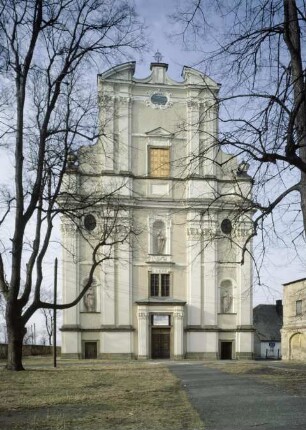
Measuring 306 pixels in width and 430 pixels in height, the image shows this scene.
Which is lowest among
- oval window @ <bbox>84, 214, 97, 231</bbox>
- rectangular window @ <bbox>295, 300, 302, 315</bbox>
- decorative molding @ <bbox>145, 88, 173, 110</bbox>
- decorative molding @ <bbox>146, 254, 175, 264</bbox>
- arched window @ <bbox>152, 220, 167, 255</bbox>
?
rectangular window @ <bbox>295, 300, 302, 315</bbox>

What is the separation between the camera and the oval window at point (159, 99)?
151 ft

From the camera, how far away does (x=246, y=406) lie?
11094 mm

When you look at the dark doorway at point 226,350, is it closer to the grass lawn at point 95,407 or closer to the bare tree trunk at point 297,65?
the grass lawn at point 95,407

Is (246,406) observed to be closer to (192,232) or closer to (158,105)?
(192,232)

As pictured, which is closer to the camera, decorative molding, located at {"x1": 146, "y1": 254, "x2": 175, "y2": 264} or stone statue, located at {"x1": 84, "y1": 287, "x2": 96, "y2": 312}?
stone statue, located at {"x1": 84, "y1": 287, "x2": 96, "y2": 312}

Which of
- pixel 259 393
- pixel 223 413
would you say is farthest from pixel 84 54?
pixel 223 413

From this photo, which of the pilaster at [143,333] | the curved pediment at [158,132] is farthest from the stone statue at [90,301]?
the curved pediment at [158,132]

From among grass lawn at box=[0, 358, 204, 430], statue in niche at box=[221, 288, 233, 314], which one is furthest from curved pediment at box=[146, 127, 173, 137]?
grass lawn at box=[0, 358, 204, 430]

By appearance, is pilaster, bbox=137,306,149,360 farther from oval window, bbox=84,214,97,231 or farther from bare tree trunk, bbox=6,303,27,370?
bare tree trunk, bbox=6,303,27,370

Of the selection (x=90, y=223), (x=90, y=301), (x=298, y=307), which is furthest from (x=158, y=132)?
(x=298, y=307)

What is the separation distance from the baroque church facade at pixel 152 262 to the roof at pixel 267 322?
88.2 feet

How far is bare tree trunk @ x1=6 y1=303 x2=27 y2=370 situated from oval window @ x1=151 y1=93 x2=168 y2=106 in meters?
26.9

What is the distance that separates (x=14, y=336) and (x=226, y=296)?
80.4 feet

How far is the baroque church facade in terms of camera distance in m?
42.5
